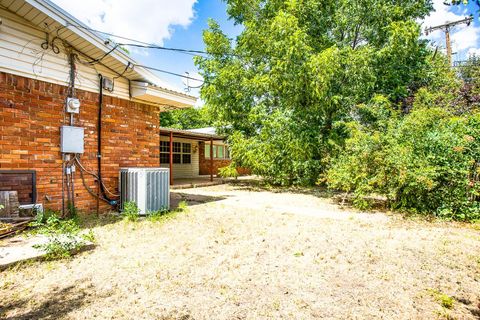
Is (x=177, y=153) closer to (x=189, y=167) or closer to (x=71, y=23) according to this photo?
(x=189, y=167)

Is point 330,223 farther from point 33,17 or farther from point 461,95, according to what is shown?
point 461,95

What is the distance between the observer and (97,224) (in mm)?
5574

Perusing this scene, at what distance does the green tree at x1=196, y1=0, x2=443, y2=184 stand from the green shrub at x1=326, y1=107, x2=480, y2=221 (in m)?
3.18

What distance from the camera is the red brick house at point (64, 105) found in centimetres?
500

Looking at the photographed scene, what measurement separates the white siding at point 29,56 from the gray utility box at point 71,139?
3.13 ft

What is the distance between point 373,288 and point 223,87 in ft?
43.4

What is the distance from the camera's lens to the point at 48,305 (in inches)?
103

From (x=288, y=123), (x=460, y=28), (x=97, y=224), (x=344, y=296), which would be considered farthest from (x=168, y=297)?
(x=460, y=28)

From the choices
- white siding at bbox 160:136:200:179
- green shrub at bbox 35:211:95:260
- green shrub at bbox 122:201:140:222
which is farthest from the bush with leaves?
white siding at bbox 160:136:200:179

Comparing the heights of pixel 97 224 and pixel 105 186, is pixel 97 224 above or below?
below

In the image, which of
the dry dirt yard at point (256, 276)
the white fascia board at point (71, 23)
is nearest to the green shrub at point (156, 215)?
the dry dirt yard at point (256, 276)

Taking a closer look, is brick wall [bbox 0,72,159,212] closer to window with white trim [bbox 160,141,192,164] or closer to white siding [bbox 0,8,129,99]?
white siding [bbox 0,8,129,99]

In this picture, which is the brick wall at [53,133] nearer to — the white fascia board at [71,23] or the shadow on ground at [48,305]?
the white fascia board at [71,23]

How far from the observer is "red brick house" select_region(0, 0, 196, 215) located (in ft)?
16.4
